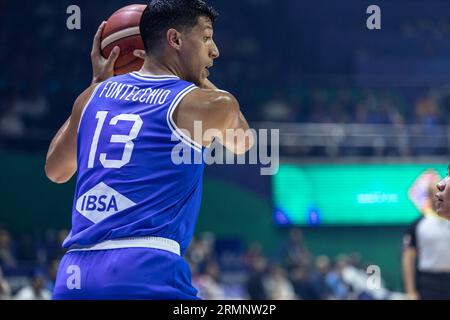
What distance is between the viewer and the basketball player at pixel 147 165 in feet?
8.12

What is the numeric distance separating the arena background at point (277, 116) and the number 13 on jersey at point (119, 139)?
709 centimetres

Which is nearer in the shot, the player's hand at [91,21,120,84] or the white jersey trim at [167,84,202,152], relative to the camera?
the white jersey trim at [167,84,202,152]

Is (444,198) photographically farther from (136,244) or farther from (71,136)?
(71,136)

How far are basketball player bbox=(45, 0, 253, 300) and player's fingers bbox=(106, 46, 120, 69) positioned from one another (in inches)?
11.5

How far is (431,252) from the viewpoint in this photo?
21.1ft

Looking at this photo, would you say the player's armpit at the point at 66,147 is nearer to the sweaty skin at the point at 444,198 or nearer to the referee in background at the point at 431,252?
the sweaty skin at the point at 444,198

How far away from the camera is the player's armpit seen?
2.82m

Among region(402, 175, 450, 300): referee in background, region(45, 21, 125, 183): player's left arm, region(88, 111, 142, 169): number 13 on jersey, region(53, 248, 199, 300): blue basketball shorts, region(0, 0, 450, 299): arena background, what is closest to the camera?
region(53, 248, 199, 300): blue basketball shorts

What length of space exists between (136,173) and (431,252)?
14.5 feet

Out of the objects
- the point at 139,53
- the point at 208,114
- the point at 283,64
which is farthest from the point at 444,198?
the point at 283,64

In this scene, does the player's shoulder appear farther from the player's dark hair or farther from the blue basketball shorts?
the blue basketball shorts

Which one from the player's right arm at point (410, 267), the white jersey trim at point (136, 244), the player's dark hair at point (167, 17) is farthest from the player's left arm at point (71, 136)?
the player's right arm at point (410, 267)

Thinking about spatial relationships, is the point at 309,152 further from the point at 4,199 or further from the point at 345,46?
the point at 4,199

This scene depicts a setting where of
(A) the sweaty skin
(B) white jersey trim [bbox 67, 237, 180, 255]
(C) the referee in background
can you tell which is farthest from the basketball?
(C) the referee in background
